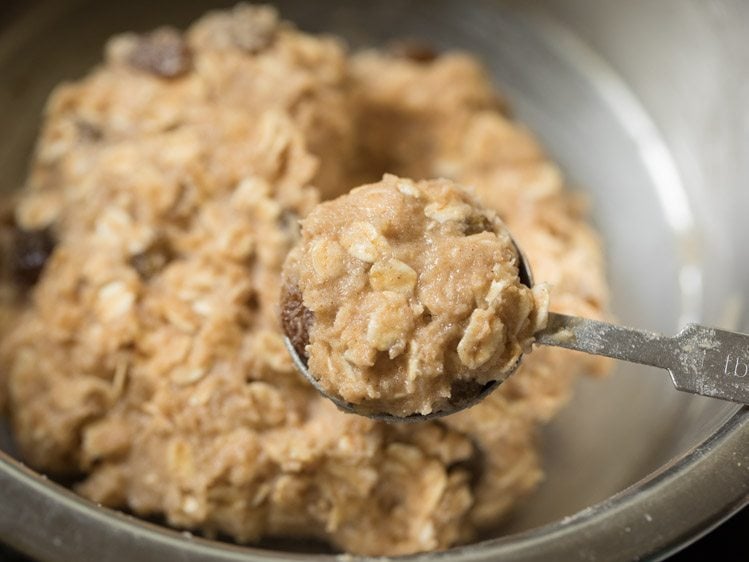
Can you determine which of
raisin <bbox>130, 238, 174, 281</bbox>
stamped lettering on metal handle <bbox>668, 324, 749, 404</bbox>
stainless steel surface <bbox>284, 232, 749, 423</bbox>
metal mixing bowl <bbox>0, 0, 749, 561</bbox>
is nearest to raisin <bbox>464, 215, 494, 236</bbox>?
stainless steel surface <bbox>284, 232, 749, 423</bbox>

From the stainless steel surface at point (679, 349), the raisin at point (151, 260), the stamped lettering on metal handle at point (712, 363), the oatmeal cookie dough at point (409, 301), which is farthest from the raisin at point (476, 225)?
the raisin at point (151, 260)

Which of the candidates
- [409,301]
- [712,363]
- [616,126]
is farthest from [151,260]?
[616,126]

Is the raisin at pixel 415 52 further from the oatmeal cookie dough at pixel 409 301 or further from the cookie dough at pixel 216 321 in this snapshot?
the oatmeal cookie dough at pixel 409 301

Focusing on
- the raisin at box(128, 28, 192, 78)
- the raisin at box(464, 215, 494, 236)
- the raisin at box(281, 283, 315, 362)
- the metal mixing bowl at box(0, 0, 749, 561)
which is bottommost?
the metal mixing bowl at box(0, 0, 749, 561)

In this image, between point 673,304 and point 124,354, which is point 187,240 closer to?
point 124,354

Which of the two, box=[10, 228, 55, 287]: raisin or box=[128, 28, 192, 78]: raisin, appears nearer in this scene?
box=[10, 228, 55, 287]: raisin

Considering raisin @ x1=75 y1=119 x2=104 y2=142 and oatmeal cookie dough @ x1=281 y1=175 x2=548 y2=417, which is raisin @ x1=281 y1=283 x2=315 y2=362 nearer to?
oatmeal cookie dough @ x1=281 y1=175 x2=548 y2=417
